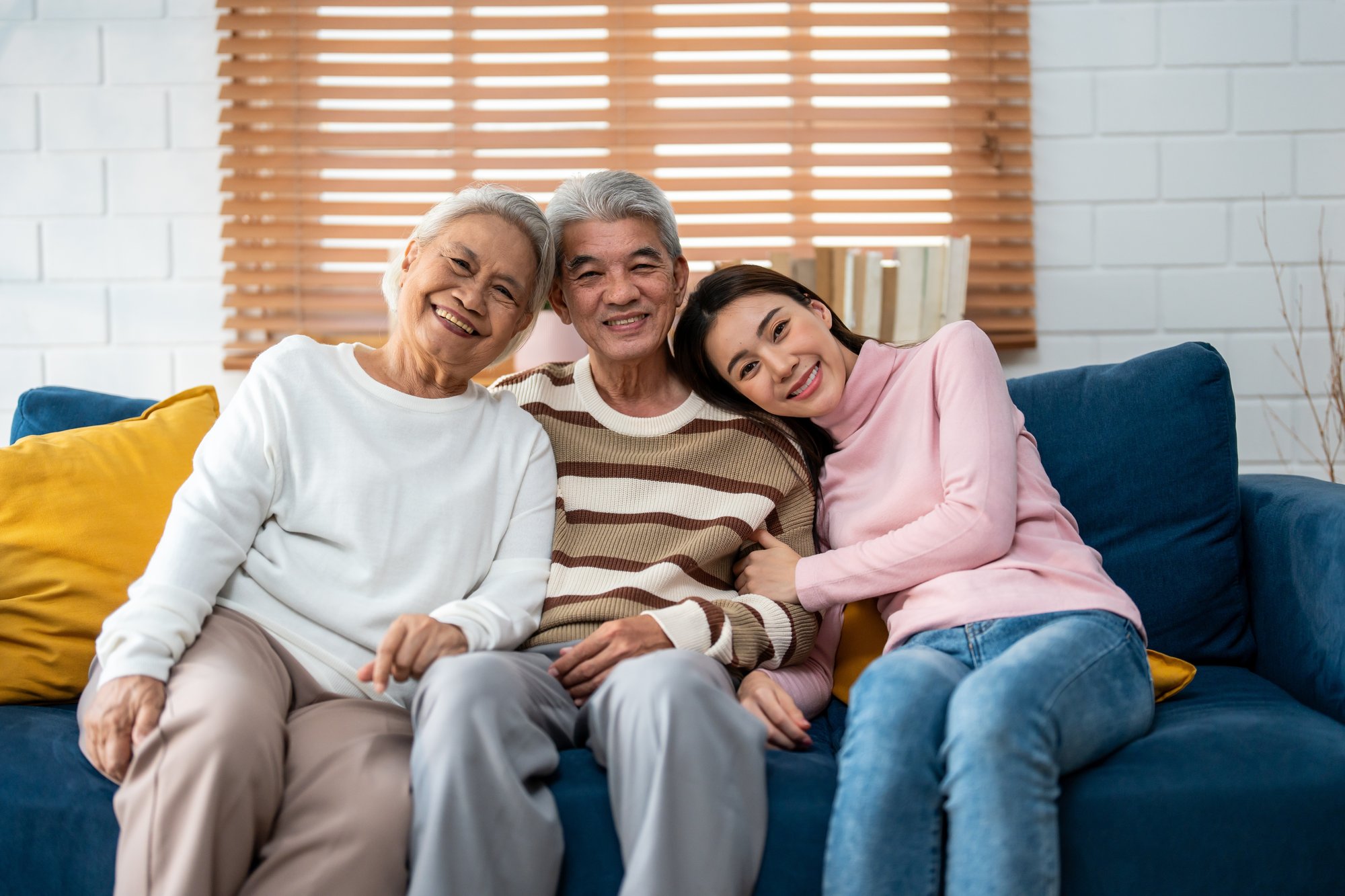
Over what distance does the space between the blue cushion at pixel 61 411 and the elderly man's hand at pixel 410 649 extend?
2.71ft

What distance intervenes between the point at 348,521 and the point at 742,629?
55cm

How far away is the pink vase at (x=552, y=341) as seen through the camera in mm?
1986

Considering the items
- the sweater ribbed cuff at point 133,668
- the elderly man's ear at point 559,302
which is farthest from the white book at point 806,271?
the sweater ribbed cuff at point 133,668

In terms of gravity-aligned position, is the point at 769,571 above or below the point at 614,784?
above

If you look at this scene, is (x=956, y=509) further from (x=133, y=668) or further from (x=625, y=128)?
(x=625, y=128)

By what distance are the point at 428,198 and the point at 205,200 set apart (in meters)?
0.55

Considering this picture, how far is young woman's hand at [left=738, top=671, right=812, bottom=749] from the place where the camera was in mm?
1261

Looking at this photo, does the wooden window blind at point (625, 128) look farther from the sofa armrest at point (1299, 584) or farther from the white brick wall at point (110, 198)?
the sofa armrest at point (1299, 584)

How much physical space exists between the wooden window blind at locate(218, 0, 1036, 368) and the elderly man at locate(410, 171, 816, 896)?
963 millimetres

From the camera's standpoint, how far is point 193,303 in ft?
8.15

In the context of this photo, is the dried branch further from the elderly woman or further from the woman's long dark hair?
the elderly woman

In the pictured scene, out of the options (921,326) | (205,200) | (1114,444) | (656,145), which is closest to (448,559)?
(1114,444)

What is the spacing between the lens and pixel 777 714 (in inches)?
50.1

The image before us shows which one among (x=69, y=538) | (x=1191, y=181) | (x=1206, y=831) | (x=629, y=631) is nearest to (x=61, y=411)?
(x=69, y=538)
